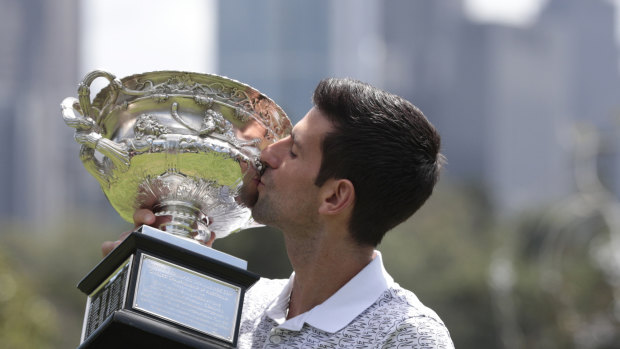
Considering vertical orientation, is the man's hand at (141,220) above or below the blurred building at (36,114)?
above

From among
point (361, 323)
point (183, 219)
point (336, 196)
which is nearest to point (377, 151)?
point (336, 196)

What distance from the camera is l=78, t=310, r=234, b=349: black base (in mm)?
2592

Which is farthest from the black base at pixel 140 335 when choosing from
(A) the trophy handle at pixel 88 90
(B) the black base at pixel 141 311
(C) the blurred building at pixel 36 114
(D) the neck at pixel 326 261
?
(C) the blurred building at pixel 36 114

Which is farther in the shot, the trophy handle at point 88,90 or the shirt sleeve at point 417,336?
the trophy handle at point 88,90

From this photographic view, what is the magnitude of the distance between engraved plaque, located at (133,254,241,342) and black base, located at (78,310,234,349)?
0.11ft

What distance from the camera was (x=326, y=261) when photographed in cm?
293

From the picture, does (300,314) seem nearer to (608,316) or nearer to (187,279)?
(187,279)

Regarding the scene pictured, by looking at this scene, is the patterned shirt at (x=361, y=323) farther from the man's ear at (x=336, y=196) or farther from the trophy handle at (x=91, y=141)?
the trophy handle at (x=91, y=141)

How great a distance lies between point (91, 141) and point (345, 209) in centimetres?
65

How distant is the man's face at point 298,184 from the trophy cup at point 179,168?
0.27ft

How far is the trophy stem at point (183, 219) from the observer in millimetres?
2953

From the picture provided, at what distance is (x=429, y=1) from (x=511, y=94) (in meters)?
17.0

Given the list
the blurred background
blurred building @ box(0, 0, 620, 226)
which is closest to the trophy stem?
the blurred background

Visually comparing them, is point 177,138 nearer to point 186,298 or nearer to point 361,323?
point 186,298
